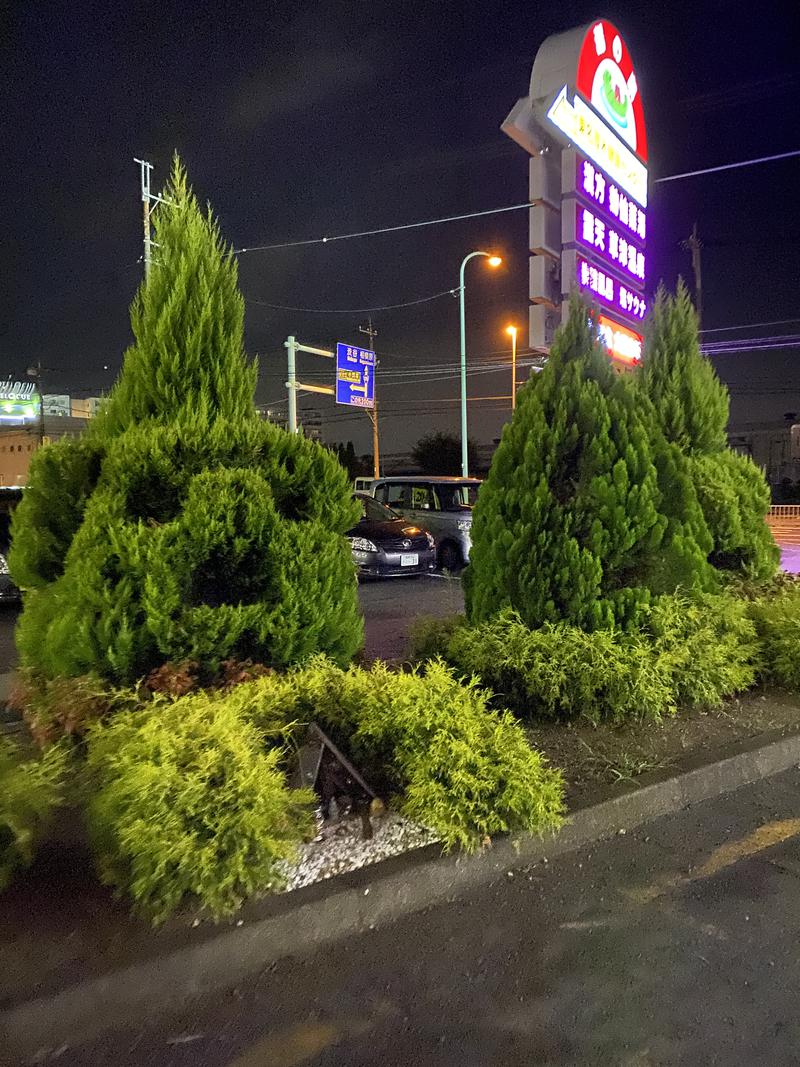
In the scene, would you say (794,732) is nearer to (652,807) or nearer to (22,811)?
(652,807)

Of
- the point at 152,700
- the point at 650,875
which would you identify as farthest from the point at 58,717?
the point at 650,875

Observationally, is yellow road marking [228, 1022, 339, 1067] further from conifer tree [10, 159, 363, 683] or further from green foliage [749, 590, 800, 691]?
green foliage [749, 590, 800, 691]

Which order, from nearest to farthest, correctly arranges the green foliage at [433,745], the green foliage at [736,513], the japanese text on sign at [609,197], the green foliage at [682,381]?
the green foliage at [433,745]
the green foliage at [736,513]
the green foliage at [682,381]
the japanese text on sign at [609,197]

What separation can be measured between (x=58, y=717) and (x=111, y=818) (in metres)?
1.09

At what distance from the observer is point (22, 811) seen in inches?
117

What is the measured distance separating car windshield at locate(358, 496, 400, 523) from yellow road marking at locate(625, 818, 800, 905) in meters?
9.98

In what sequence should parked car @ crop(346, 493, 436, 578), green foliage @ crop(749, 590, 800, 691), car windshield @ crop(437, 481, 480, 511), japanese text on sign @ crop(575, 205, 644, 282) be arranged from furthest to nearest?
car windshield @ crop(437, 481, 480, 511)
parked car @ crop(346, 493, 436, 578)
japanese text on sign @ crop(575, 205, 644, 282)
green foliage @ crop(749, 590, 800, 691)

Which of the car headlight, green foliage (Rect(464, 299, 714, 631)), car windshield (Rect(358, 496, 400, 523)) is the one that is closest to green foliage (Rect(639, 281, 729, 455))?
green foliage (Rect(464, 299, 714, 631))

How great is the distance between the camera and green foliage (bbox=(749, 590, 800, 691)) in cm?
557

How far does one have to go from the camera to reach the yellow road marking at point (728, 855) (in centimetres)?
321

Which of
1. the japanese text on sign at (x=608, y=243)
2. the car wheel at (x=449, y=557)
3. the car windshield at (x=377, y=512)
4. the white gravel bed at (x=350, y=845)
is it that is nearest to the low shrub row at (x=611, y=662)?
the white gravel bed at (x=350, y=845)

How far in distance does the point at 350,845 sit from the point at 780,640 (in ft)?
13.3

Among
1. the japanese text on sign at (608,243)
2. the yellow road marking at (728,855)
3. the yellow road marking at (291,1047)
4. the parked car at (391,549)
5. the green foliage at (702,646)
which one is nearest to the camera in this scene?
the yellow road marking at (291,1047)

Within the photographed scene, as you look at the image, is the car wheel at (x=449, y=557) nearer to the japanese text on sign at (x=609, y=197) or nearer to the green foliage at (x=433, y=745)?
the japanese text on sign at (x=609, y=197)
